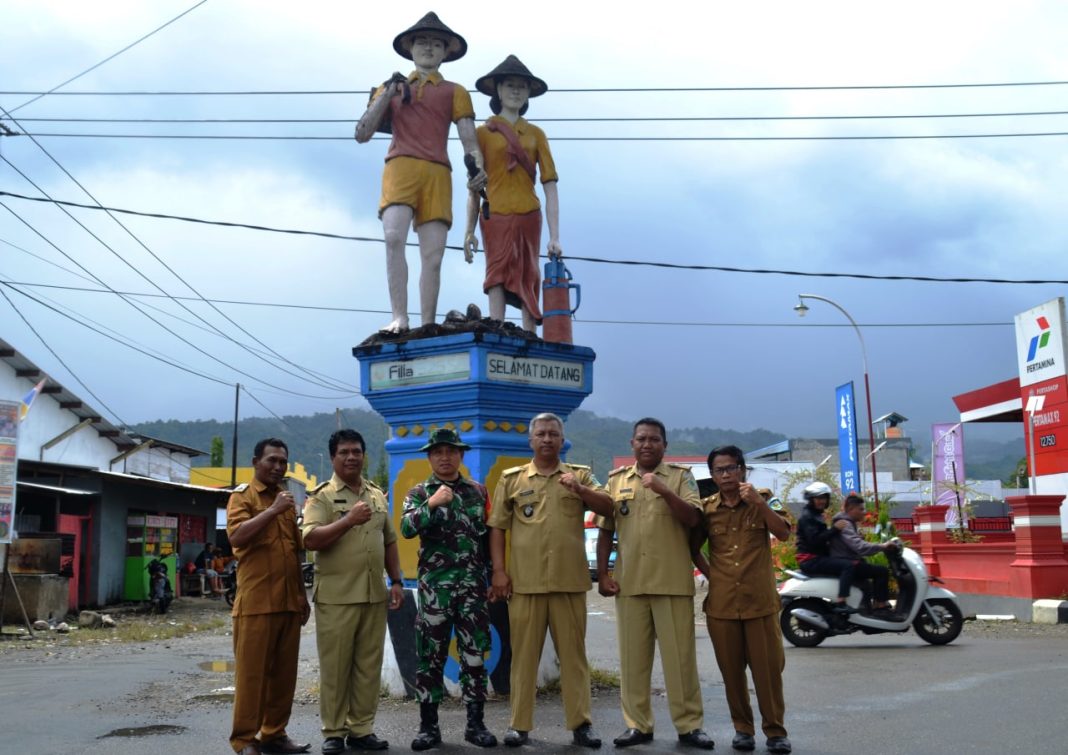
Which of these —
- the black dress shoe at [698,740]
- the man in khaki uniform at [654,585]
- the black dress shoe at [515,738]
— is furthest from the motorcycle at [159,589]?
the black dress shoe at [698,740]

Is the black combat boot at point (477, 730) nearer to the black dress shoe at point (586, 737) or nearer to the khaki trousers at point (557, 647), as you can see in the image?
the khaki trousers at point (557, 647)

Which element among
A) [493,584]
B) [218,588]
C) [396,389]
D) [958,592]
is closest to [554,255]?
[396,389]

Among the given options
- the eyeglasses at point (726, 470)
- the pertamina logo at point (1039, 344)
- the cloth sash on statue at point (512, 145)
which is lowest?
the eyeglasses at point (726, 470)

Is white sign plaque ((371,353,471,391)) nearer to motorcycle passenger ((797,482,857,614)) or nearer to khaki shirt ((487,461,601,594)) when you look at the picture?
khaki shirt ((487,461,601,594))

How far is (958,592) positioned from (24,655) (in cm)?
1372

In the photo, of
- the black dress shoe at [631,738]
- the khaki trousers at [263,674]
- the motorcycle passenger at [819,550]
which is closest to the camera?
the khaki trousers at [263,674]

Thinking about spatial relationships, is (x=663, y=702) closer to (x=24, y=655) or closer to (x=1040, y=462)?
(x=24, y=655)

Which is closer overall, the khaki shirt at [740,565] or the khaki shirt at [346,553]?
the khaki shirt at [740,565]

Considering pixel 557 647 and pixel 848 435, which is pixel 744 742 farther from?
pixel 848 435

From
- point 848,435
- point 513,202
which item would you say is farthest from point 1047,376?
point 513,202

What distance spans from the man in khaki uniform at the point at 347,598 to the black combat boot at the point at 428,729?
23 cm

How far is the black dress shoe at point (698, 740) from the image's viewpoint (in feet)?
18.4

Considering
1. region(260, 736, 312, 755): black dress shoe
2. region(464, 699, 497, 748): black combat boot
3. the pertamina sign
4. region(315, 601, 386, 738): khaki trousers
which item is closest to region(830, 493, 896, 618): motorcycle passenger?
region(464, 699, 497, 748): black combat boot

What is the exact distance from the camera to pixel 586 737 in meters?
5.70
